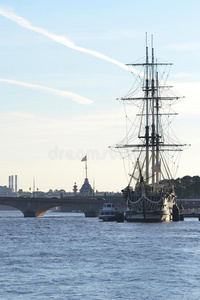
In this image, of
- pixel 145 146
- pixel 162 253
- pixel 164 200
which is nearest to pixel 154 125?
pixel 145 146

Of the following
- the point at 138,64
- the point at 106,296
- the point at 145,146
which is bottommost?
the point at 106,296

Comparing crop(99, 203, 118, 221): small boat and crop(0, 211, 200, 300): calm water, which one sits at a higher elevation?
crop(99, 203, 118, 221): small boat

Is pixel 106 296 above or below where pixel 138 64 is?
below

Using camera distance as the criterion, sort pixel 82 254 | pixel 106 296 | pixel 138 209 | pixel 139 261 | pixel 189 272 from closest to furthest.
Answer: pixel 106 296 < pixel 189 272 < pixel 139 261 < pixel 82 254 < pixel 138 209

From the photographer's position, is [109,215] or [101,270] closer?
[101,270]

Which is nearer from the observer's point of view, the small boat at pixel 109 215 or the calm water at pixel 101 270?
the calm water at pixel 101 270

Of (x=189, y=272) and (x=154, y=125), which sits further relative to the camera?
(x=154, y=125)

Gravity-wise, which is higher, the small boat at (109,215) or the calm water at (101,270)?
the small boat at (109,215)

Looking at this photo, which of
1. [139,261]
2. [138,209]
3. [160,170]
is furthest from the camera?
[160,170]

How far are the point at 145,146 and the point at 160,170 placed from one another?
11.8 metres

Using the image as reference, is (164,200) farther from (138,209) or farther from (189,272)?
(189,272)

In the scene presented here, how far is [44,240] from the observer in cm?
9794

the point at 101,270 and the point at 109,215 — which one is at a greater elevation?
the point at 109,215

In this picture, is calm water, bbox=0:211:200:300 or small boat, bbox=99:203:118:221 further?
small boat, bbox=99:203:118:221
